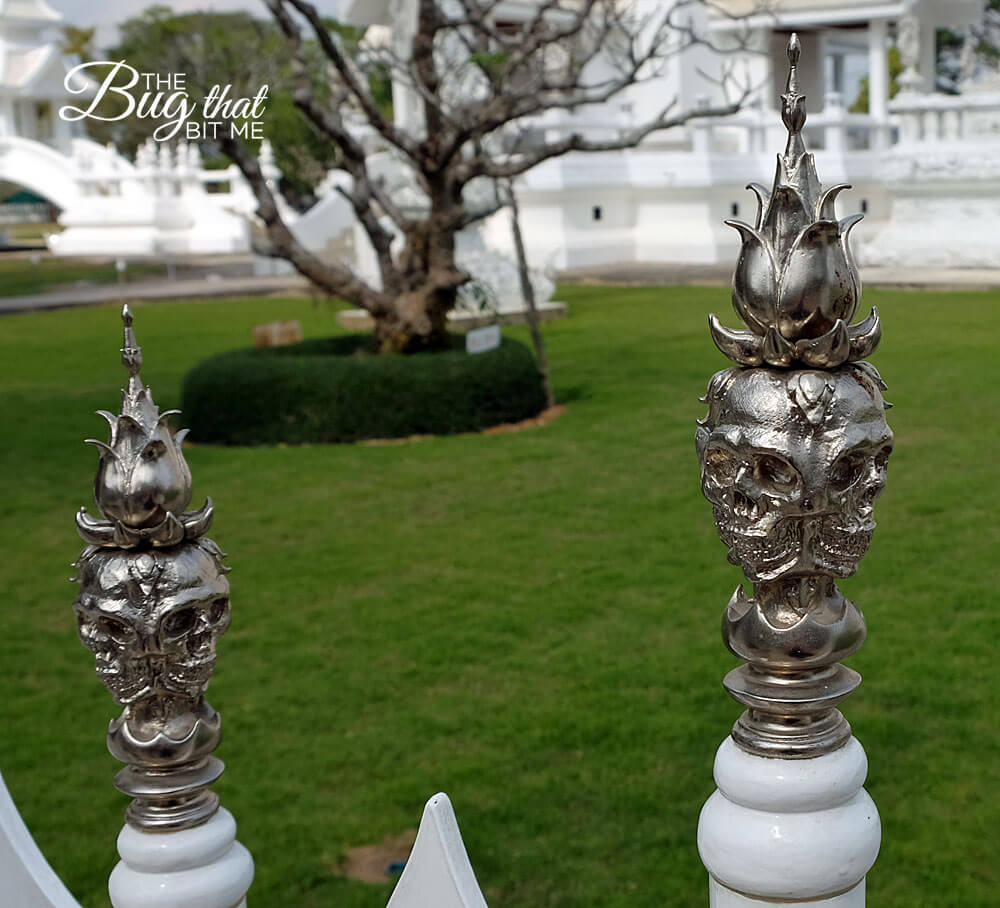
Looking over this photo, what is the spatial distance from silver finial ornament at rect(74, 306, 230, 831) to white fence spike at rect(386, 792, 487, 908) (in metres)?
0.35

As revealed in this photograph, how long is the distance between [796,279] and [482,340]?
858 cm

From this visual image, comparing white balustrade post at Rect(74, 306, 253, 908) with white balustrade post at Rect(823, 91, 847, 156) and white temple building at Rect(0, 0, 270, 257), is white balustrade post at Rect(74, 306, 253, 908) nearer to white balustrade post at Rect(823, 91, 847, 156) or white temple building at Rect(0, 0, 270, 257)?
white balustrade post at Rect(823, 91, 847, 156)

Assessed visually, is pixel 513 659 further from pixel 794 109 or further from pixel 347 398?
pixel 347 398

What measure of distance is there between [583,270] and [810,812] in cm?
1986

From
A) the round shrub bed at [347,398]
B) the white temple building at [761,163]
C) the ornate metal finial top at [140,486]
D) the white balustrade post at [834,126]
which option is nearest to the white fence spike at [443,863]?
the ornate metal finial top at [140,486]

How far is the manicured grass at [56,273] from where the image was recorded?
71.2ft

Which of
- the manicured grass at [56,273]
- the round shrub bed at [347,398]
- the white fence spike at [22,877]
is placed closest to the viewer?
the white fence spike at [22,877]

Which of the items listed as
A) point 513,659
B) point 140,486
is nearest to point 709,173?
point 513,659

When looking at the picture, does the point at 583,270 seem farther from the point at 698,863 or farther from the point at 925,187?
the point at 698,863

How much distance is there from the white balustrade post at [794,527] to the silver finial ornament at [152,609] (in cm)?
63

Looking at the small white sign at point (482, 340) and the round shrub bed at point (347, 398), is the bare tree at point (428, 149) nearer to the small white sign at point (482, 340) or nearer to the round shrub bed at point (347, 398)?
the small white sign at point (482, 340)

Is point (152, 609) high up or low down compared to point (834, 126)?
up

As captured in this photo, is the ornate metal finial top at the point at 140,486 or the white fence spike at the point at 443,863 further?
the ornate metal finial top at the point at 140,486

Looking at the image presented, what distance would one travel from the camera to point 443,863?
132 cm
